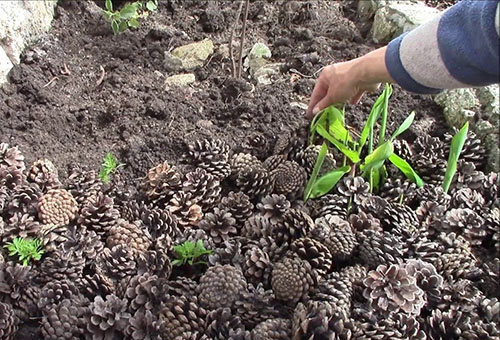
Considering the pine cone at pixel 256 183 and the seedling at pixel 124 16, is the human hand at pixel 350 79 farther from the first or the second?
the seedling at pixel 124 16

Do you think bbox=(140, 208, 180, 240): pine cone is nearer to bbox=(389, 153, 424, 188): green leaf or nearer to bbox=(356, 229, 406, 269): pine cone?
bbox=(356, 229, 406, 269): pine cone

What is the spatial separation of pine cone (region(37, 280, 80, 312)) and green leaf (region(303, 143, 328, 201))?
87cm

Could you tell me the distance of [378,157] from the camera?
2.02 m

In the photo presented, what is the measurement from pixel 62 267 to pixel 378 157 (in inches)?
44.2

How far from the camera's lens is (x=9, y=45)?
2572 millimetres

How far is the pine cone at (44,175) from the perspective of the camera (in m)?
2.09

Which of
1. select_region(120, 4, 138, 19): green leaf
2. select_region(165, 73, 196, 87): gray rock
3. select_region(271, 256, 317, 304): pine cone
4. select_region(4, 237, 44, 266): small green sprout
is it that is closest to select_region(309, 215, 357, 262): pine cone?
select_region(271, 256, 317, 304): pine cone

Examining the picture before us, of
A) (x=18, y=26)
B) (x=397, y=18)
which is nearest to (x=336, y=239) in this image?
(x=397, y=18)

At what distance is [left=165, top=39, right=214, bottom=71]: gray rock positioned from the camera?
8.98 ft

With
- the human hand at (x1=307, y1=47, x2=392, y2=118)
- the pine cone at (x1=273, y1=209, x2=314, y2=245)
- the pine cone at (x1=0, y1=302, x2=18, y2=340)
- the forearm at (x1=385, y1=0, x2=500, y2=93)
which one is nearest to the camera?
the forearm at (x1=385, y1=0, x2=500, y2=93)

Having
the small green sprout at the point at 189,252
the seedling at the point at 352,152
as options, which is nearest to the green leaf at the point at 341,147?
the seedling at the point at 352,152

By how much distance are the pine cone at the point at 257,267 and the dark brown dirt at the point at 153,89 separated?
65cm

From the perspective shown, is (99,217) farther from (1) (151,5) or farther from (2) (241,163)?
(1) (151,5)

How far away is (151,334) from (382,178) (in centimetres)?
106
